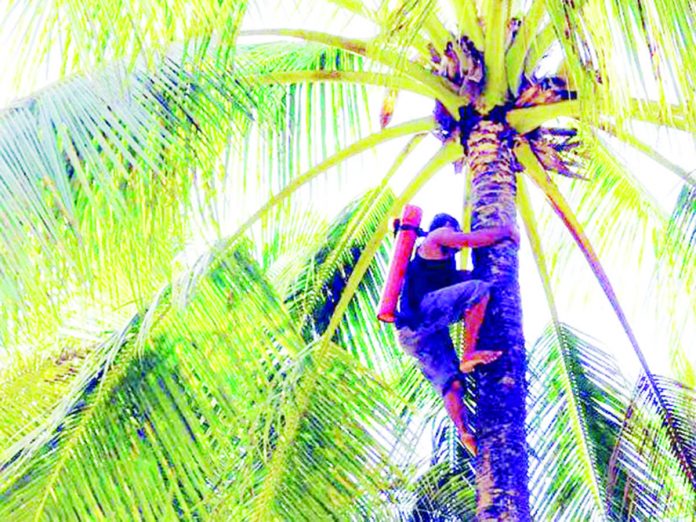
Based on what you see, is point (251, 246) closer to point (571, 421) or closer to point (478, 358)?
point (478, 358)

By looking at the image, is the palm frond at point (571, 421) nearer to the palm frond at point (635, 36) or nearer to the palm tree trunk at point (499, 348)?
the palm tree trunk at point (499, 348)

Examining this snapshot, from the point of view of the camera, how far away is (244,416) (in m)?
5.35

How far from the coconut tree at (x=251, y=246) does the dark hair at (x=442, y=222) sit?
4.0 inches

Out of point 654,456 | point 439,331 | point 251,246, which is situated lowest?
point 654,456

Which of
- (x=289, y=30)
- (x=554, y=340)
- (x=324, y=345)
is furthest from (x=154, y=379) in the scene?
(x=554, y=340)

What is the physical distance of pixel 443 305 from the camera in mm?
5020

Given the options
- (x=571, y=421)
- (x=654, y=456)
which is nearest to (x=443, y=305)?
(x=654, y=456)

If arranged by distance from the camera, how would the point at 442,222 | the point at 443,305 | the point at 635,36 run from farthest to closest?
the point at 442,222 < the point at 443,305 < the point at 635,36

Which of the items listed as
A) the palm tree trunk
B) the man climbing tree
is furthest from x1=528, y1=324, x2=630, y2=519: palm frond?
the palm tree trunk

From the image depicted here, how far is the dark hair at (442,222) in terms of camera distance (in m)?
5.37

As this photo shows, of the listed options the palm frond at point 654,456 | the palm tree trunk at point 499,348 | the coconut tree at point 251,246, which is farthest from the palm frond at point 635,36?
the palm frond at point 654,456

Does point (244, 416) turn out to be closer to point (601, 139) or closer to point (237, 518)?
point (237, 518)

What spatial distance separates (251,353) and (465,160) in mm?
1531

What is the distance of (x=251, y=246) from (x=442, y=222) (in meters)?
1.28
